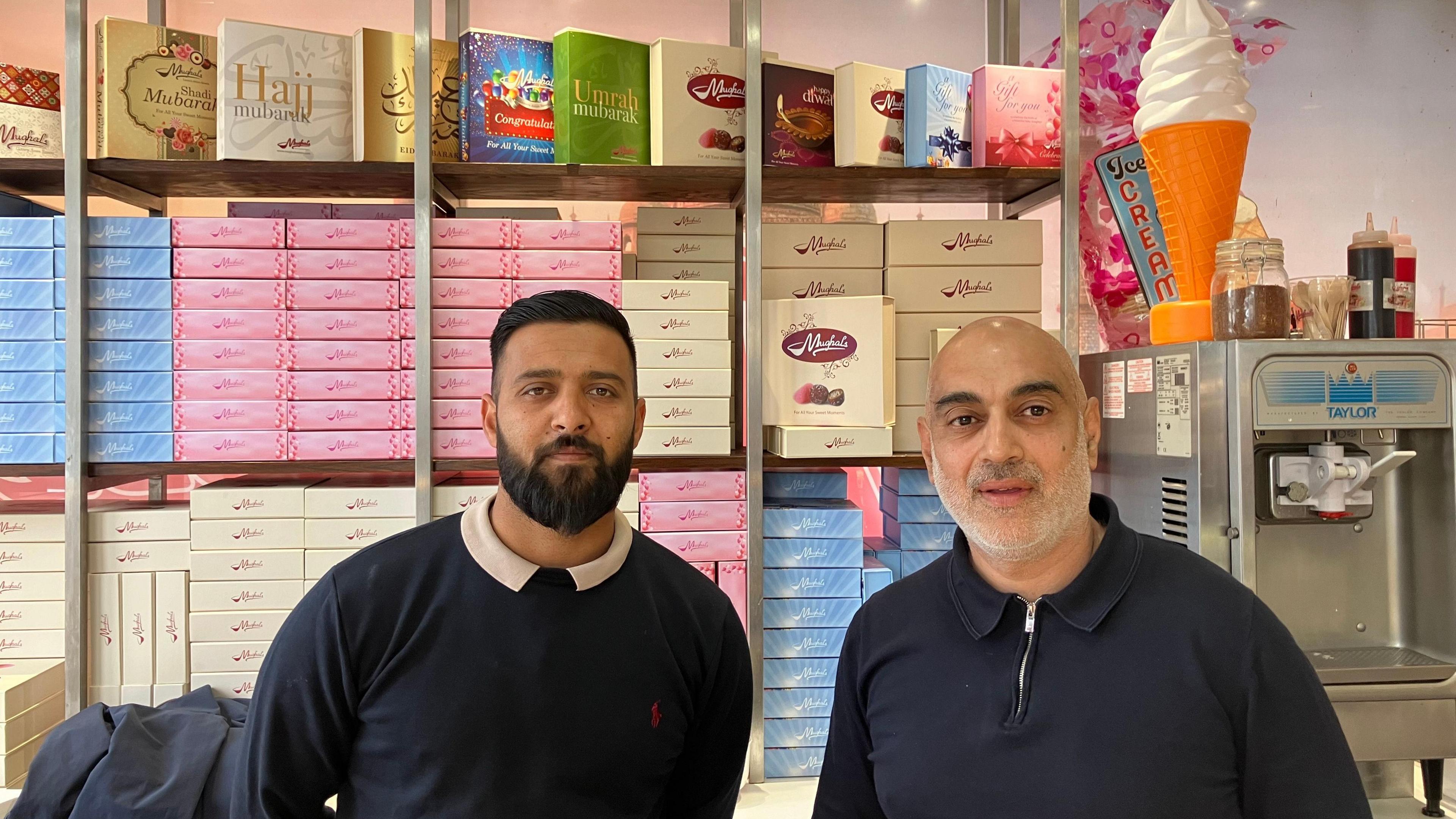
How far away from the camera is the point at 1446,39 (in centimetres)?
370

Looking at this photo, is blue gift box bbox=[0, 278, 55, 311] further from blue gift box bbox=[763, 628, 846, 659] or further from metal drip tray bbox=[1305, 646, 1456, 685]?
metal drip tray bbox=[1305, 646, 1456, 685]

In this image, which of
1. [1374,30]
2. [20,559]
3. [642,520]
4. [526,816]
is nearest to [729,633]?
[526,816]

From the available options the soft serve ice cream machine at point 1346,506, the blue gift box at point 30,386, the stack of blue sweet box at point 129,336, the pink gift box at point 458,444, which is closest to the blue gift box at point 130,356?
the stack of blue sweet box at point 129,336

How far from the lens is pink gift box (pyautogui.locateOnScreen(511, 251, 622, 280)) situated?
2.60m

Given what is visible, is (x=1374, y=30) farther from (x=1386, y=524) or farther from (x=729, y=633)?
(x=729, y=633)

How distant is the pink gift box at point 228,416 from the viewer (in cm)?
252

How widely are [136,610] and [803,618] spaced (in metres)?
1.87

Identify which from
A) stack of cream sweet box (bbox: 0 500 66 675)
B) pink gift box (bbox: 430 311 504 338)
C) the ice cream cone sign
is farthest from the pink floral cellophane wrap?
stack of cream sweet box (bbox: 0 500 66 675)

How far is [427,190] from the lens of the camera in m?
2.51

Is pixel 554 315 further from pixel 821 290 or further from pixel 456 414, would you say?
pixel 821 290

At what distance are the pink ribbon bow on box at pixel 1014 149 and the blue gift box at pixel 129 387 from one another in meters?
2.49

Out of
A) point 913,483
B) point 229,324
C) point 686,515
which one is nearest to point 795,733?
point 686,515

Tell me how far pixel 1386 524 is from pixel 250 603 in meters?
2.91

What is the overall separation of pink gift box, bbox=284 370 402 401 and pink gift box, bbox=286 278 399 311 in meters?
0.18
